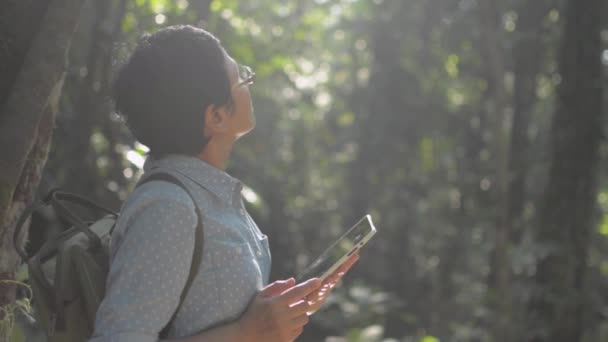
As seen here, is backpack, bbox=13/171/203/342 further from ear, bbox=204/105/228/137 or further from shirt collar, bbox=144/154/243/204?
ear, bbox=204/105/228/137

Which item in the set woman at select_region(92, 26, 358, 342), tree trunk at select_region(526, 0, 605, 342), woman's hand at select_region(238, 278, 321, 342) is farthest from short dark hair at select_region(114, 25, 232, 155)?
tree trunk at select_region(526, 0, 605, 342)

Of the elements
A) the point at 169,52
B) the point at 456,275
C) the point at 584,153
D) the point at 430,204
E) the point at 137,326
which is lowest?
the point at 456,275

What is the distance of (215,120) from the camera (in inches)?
78.2

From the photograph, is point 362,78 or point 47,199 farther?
point 362,78

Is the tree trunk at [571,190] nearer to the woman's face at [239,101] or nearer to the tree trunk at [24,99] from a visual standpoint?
the woman's face at [239,101]

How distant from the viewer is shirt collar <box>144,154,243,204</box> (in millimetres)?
1917

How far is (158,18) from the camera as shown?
20.1 ft

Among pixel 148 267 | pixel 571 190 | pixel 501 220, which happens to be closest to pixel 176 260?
pixel 148 267

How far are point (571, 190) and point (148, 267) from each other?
637cm

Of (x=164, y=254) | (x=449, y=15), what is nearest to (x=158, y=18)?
(x=164, y=254)

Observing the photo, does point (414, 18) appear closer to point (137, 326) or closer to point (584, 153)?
point (584, 153)

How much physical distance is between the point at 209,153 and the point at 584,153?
616 cm

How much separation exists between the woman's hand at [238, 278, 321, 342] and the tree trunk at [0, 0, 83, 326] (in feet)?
2.12

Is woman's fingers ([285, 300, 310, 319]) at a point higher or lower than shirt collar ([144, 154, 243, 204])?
lower
